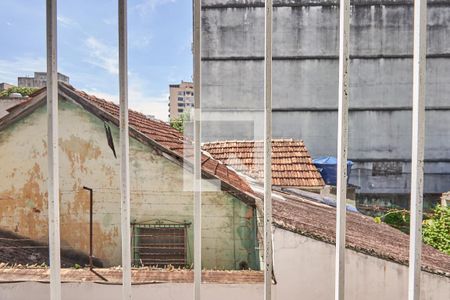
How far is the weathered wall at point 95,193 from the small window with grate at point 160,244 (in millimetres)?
93

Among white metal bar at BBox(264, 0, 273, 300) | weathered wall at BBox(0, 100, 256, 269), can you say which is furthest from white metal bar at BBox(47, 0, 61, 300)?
weathered wall at BBox(0, 100, 256, 269)

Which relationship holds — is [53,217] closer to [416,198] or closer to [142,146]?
[416,198]

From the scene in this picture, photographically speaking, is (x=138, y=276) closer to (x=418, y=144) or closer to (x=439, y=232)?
(x=418, y=144)

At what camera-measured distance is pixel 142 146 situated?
122 inches

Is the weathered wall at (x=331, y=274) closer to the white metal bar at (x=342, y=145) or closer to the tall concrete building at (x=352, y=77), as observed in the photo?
the white metal bar at (x=342, y=145)

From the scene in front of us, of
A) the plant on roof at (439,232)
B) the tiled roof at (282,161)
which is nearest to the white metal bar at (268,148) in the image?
the tiled roof at (282,161)

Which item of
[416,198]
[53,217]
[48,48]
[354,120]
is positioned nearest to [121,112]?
[48,48]

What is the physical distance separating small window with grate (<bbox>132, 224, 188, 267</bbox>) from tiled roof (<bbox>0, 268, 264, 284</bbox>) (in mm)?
1115

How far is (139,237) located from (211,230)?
80 centimetres

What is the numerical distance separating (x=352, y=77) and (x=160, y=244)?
11.0 m

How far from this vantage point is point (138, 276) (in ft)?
5.99

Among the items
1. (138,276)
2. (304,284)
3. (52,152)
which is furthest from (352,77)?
(52,152)

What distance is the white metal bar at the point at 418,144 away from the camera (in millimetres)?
923

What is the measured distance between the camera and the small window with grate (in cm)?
301
